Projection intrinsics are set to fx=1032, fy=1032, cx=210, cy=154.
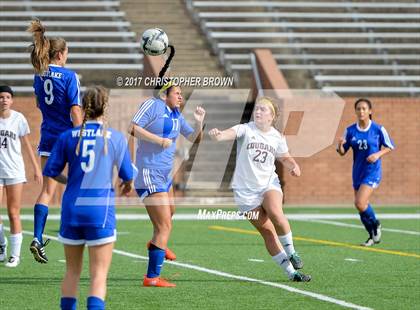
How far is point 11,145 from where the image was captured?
11.5 metres

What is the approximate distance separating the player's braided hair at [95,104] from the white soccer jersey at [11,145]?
4.83 meters

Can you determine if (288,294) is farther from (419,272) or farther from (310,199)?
(310,199)

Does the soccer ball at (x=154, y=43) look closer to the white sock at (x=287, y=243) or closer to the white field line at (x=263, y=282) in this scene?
the white field line at (x=263, y=282)

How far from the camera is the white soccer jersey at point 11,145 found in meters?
11.3

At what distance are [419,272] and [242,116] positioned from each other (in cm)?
1526

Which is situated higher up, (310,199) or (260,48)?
(260,48)

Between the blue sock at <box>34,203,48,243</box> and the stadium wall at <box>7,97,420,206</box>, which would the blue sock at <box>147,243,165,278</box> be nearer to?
the blue sock at <box>34,203,48,243</box>

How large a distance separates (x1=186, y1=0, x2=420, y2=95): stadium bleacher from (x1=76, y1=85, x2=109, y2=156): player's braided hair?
19922 mm

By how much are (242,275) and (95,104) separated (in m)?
4.21

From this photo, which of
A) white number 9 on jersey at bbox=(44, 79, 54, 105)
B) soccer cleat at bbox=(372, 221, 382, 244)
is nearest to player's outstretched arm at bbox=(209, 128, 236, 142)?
white number 9 on jersey at bbox=(44, 79, 54, 105)

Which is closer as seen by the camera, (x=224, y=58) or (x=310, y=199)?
(x=310, y=199)

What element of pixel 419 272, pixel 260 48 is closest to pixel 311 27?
pixel 260 48

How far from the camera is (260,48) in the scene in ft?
91.0

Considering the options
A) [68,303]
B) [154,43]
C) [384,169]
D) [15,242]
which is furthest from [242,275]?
[384,169]
